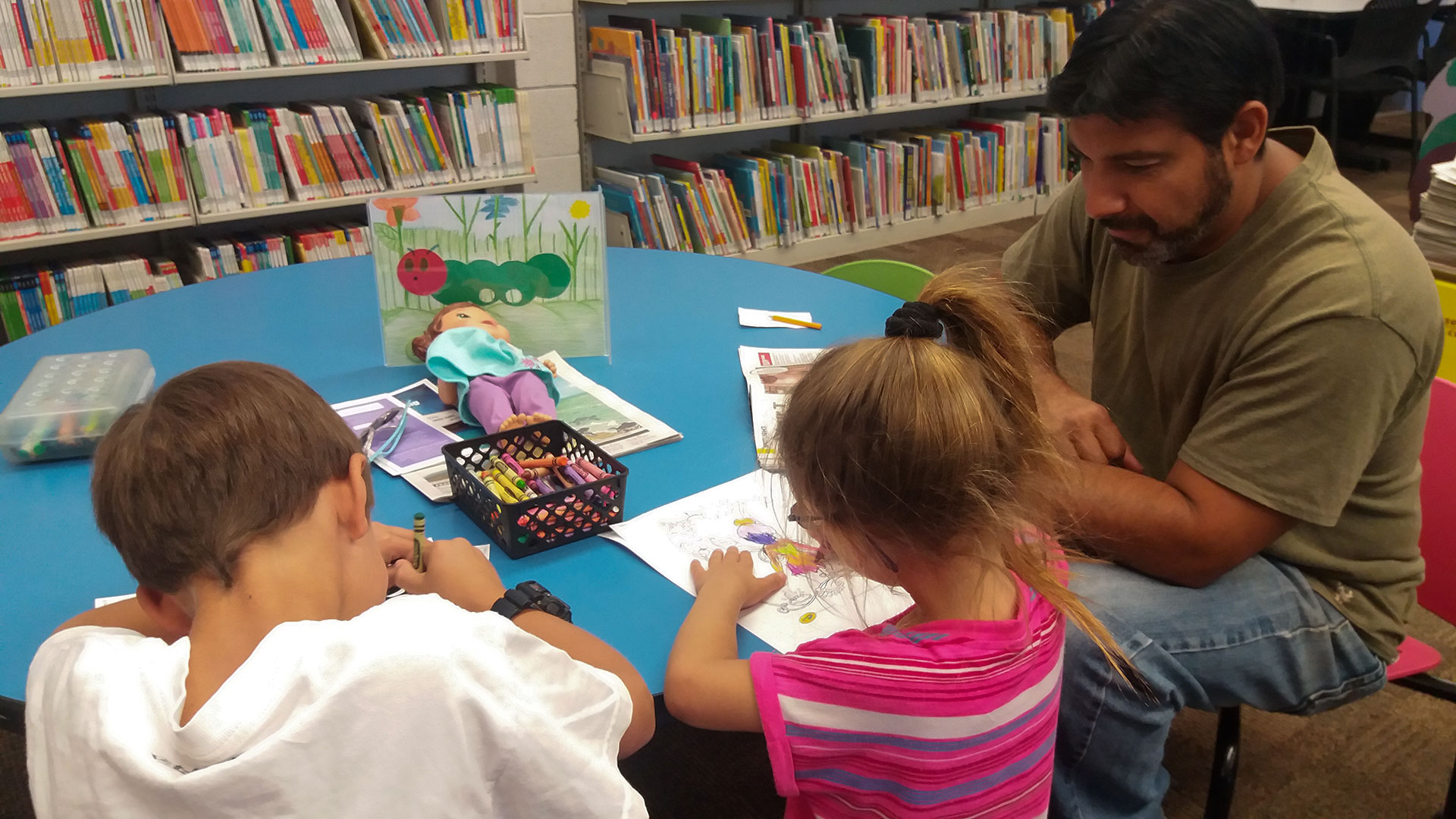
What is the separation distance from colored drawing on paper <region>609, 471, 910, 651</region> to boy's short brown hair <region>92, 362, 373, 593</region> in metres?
0.41

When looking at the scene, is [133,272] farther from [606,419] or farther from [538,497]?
[538,497]

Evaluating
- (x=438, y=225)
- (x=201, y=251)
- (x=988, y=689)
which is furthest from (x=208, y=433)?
(x=201, y=251)

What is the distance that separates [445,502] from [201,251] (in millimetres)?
2250

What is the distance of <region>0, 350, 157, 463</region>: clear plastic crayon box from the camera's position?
4.15ft

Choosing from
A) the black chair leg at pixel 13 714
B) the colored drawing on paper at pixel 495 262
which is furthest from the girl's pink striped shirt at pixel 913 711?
the colored drawing on paper at pixel 495 262

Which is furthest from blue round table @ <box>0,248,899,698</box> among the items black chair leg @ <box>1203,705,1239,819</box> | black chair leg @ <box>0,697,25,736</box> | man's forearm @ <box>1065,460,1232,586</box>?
black chair leg @ <box>1203,705,1239,819</box>

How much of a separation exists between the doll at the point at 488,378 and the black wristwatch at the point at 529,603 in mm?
370

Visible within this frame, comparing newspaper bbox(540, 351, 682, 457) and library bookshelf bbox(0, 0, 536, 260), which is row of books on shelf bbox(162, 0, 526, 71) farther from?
newspaper bbox(540, 351, 682, 457)

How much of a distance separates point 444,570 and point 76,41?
239 centimetres

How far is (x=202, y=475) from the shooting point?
0.78 m

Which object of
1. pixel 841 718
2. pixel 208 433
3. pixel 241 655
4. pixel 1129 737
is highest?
pixel 208 433

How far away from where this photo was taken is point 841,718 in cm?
91

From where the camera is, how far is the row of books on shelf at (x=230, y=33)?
261cm

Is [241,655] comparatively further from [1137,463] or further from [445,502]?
[1137,463]
